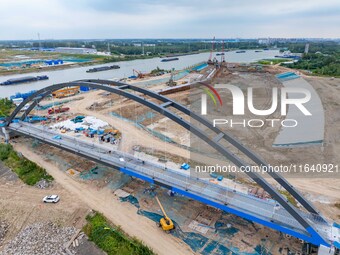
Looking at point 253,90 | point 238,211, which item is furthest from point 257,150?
point 253,90

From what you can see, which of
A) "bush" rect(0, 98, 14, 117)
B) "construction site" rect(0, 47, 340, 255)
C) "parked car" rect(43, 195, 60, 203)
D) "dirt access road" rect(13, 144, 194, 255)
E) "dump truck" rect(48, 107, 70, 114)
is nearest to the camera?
"dirt access road" rect(13, 144, 194, 255)

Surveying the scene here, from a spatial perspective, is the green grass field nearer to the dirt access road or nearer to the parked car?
the dirt access road

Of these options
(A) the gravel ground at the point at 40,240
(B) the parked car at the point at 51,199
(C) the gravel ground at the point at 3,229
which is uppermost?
(B) the parked car at the point at 51,199

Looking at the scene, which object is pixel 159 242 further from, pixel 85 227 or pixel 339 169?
pixel 339 169

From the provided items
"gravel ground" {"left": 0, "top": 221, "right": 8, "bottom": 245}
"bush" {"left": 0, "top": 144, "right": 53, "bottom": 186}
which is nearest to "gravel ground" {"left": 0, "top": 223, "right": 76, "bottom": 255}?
"gravel ground" {"left": 0, "top": 221, "right": 8, "bottom": 245}

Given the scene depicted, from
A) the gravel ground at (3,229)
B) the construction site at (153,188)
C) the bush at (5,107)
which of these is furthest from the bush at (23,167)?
the bush at (5,107)

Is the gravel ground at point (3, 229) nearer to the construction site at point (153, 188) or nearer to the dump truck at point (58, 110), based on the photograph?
the construction site at point (153, 188)
